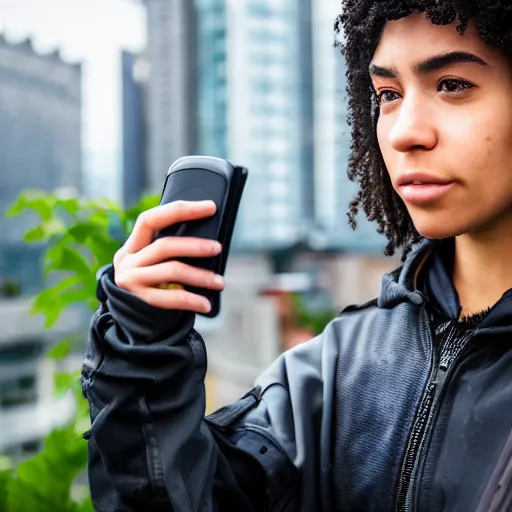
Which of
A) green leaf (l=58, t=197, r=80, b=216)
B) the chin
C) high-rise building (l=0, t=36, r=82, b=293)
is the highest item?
high-rise building (l=0, t=36, r=82, b=293)

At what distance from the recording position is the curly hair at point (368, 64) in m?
0.68

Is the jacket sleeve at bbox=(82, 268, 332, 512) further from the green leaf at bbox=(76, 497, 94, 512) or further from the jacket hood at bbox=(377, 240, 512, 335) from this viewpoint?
the green leaf at bbox=(76, 497, 94, 512)

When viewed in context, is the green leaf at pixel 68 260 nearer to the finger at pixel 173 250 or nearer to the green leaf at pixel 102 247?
the green leaf at pixel 102 247

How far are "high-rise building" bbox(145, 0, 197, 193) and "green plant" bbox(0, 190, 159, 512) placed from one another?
8.43ft

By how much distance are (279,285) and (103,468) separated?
674 centimetres

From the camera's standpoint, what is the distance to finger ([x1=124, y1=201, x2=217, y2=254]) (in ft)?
2.05

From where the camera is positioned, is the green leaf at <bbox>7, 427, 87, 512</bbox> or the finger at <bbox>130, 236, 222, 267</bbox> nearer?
the finger at <bbox>130, 236, 222, 267</bbox>

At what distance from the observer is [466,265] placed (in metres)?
0.81

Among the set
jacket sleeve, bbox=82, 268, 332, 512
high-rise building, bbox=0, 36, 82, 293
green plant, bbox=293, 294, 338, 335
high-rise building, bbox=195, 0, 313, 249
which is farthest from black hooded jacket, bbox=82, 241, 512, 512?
high-rise building, bbox=195, 0, 313, 249

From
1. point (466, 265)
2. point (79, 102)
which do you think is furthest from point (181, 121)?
point (466, 265)

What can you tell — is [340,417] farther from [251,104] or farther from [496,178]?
[251,104]

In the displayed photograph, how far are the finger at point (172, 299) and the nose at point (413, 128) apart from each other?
25 centimetres

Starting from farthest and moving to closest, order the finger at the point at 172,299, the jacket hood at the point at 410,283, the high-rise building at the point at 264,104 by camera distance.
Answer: the high-rise building at the point at 264,104
the jacket hood at the point at 410,283
the finger at the point at 172,299

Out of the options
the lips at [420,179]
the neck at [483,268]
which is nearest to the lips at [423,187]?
the lips at [420,179]
